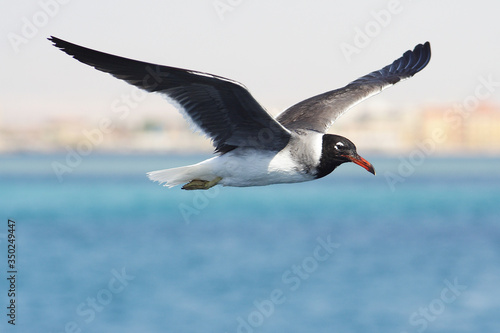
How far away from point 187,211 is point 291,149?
61190mm

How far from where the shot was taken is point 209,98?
7957 mm

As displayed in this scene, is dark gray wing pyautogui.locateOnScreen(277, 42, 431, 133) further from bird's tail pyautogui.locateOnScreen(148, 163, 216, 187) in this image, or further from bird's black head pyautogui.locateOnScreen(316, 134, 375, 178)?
bird's tail pyautogui.locateOnScreen(148, 163, 216, 187)

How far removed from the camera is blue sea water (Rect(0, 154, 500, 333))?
3056 centimetres

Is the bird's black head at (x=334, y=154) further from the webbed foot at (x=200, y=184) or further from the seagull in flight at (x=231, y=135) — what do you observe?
the webbed foot at (x=200, y=184)

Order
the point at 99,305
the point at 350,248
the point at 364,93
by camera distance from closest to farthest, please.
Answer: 1. the point at 364,93
2. the point at 99,305
3. the point at 350,248

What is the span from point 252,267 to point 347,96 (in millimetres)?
30173

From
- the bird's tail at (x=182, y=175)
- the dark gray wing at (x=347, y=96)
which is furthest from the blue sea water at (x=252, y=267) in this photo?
the bird's tail at (x=182, y=175)

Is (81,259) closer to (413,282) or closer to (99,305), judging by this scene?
(99,305)

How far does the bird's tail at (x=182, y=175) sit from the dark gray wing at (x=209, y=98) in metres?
0.29

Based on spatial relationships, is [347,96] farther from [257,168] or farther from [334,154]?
[257,168]

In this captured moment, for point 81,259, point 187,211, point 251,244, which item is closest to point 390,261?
point 251,244

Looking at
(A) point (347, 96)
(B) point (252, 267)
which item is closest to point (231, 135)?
(A) point (347, 96)

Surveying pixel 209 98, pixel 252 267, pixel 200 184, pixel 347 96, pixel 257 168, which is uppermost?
pixel 209 98

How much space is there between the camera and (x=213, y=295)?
34031mm
